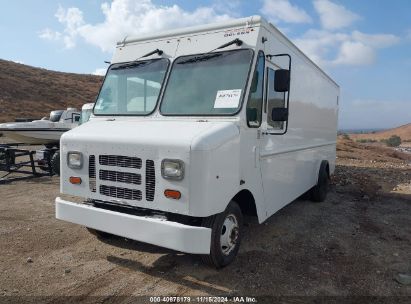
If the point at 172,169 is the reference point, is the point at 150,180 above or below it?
below

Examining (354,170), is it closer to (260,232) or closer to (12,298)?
(260,232)

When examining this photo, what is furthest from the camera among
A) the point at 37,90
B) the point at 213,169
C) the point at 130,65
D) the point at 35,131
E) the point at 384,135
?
the point at 384,135

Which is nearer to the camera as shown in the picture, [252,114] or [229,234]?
[229,234]

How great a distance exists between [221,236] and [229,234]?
21 centimetres

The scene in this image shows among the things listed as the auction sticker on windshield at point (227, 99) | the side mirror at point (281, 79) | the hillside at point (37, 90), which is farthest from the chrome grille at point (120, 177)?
the hillside at point (37, 90)

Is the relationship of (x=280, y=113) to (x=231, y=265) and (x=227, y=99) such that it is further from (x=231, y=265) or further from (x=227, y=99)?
(x=231, y=265)

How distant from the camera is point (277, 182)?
5.88 m

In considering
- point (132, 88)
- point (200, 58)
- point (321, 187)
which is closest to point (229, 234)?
point (200, 58)

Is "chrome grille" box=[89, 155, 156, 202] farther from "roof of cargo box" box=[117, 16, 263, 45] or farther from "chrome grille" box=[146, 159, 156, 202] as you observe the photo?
"roof of cargo box" box=[117, 16, 263, 45]

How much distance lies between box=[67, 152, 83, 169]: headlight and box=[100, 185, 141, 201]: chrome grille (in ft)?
1.46

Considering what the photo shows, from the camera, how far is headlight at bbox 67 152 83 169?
4.75 meters

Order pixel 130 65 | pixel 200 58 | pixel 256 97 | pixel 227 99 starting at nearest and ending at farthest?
pixel 227 99, pixel 256 97, pixel 200 58, pixel 130 65

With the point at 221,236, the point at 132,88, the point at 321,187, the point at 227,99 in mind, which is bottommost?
the point at 321,187

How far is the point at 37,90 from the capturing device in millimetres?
49688
